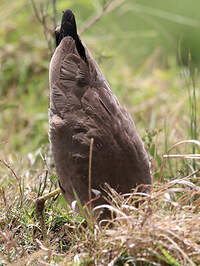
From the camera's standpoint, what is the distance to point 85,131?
250 cm

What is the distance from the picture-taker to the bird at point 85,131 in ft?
8.16

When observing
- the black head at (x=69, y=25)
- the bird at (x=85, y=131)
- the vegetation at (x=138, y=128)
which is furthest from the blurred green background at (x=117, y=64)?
the black head at (x=69, y=25)

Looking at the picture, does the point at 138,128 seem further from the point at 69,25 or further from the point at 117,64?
the point at 69,25

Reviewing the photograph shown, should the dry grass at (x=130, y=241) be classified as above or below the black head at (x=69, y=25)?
below

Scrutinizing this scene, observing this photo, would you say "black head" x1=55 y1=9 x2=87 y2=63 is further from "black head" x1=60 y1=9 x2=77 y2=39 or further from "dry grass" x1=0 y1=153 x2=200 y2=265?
"dry grass" x1=0 y1=153 x2=200 y2=265

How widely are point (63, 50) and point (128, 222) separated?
98cm

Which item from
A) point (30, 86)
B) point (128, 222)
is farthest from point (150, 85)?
point (128, 222)

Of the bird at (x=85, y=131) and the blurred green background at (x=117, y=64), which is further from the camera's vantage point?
the blurred green background at (x=117, y=64)

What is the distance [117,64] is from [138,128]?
1856mm

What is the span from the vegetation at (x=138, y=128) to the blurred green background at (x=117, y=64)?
0.05ft

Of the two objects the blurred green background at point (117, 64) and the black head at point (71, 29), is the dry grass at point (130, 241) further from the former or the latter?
the blurred green background at point (117, 64)

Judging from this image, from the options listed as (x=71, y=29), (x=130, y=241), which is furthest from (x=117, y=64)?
Answer: (x=130, y=241)

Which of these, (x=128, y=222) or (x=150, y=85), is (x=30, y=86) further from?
(x=128, y=222)

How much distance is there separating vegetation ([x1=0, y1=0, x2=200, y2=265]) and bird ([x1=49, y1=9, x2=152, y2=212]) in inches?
4.8
